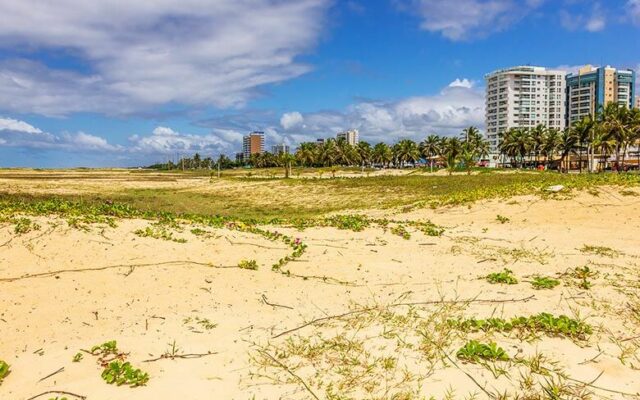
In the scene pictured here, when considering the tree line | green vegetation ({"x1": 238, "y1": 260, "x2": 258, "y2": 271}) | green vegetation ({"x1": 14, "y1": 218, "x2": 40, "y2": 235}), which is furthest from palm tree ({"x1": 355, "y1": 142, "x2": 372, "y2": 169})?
green vegetation ({"x1": 14, "y1": 218, "x2": 40, "y2": 235})

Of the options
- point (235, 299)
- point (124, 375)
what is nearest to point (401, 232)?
point (235, 299)

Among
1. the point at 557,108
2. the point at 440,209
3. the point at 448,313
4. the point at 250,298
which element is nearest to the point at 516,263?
the point at 448,313

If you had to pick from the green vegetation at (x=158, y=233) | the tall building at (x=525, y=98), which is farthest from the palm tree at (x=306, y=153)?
the green vegetation at (x=158, y=233)

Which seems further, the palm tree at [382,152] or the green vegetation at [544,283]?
the palm tree at [382,152]

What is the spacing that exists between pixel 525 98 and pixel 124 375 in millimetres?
202088

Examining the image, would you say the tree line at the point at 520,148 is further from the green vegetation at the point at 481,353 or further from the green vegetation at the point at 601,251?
the green vegetation at the point at 481,353

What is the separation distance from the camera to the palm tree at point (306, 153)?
5463 inches

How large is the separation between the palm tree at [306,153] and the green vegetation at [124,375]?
134 meters

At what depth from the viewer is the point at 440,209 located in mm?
23047

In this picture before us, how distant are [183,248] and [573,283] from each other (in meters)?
7.92

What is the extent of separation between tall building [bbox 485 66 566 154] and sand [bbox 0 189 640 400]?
186 m

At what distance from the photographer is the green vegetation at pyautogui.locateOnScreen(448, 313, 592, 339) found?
5.90 metres

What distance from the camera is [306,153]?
139 m

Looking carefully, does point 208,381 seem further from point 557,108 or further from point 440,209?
point 557,108
